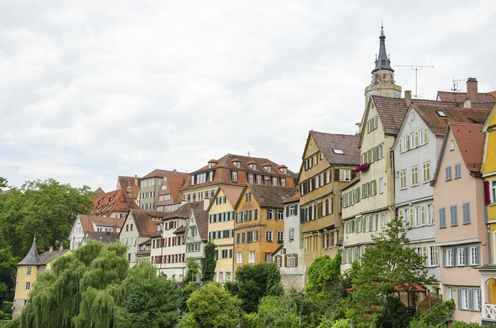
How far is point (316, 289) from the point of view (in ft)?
170

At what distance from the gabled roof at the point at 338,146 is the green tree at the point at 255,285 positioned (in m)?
11.9

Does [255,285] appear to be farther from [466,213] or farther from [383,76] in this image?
[383,76]

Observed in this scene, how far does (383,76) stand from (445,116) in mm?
90286

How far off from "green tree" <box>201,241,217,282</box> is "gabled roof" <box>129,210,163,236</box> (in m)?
22.9

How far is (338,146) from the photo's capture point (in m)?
56.6

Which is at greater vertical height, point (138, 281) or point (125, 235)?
point (125, 235)

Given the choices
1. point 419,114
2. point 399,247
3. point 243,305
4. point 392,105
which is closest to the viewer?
point 399,247

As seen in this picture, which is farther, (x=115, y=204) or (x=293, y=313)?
(x=115, y=204)

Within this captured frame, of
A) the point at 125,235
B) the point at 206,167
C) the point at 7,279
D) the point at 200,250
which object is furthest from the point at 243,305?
the point at 7,279

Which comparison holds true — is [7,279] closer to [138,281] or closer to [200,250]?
[200,250]

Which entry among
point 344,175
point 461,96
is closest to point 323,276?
point 344,175

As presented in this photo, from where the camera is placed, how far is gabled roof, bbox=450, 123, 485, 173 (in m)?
35.7

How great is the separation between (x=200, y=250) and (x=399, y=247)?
42.8m

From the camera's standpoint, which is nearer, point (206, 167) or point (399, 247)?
point (399, 247)
